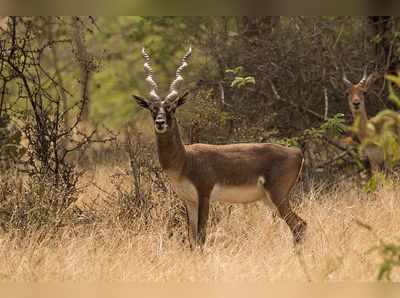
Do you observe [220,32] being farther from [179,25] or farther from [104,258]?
[104,258]

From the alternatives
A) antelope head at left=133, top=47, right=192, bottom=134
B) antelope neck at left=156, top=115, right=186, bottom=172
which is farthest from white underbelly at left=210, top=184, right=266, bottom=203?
antelope head at left=133, top=47, right=192, bottom=134

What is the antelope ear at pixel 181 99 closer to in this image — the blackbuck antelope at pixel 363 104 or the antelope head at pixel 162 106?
the antelope head at pixel 162 106

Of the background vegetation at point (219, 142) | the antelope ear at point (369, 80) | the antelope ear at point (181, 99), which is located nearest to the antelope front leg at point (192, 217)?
the background vegetation at point (219, 142)

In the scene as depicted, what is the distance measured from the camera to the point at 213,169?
9.03 meters

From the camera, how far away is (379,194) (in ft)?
33.6

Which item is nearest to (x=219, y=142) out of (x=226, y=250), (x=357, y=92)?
(x=357, y=92)

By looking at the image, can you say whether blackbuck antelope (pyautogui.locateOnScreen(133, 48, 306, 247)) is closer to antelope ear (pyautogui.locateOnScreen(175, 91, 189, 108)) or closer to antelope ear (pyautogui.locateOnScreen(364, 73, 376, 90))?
antelope ear (pyautogui.locateOnScreen(175, 91, 189, 108))

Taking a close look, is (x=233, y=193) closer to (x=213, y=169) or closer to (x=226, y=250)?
(x=213, y=169)

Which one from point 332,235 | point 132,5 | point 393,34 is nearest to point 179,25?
point 393,34

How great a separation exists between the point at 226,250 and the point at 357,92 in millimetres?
5142

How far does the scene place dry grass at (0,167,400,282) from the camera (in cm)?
642

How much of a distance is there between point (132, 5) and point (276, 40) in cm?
1025

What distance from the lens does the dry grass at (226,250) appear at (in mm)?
6418

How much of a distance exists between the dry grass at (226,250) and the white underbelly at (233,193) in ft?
0.98
